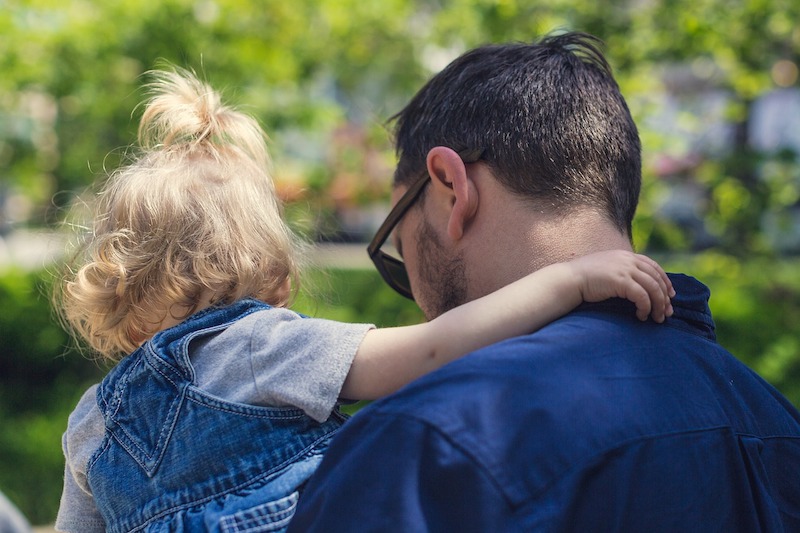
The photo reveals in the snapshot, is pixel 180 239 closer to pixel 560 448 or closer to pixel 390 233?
pixel 390 233

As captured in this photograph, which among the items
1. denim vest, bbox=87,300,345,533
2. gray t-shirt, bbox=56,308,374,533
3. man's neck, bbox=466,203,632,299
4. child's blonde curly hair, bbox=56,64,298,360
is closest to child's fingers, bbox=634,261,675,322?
man's neck, bbox=466,203,632,299

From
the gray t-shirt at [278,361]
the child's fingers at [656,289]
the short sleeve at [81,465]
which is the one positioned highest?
the child's fingers at [656,289]

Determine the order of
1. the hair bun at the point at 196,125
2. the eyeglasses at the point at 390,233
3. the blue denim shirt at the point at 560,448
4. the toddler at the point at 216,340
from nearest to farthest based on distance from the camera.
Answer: the blue denim shirt at the point at 560,448 → the toddler at the point at 216,340 → the eyeglasses at the point at 390,233 → the hair bun at the point at 196,125

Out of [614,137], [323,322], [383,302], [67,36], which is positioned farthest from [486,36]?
[323,322]

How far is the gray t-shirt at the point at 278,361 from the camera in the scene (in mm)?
1640

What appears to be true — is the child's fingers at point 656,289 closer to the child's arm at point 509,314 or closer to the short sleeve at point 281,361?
the child's arm at point 509,314

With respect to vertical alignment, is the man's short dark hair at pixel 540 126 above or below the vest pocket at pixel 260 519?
above

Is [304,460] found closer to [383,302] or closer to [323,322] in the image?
[323,322]

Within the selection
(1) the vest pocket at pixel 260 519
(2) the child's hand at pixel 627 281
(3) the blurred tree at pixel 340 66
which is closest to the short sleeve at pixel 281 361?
(1) the vest pocket at pixel 260 519

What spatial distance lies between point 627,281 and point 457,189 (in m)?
0.47

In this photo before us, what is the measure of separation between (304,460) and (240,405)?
0.55ft

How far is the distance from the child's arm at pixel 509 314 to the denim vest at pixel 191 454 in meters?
0.17

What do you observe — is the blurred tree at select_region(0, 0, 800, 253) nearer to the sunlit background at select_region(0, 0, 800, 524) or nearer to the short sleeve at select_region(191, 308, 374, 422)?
the sunlit background at select_region(0, 0, 800, 524)

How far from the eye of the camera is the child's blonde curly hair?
1.94 meters
